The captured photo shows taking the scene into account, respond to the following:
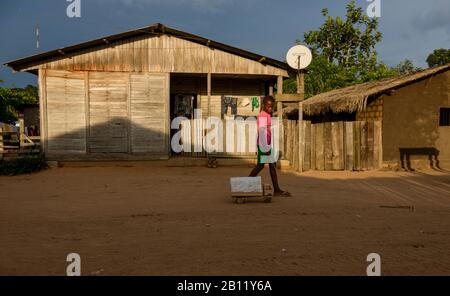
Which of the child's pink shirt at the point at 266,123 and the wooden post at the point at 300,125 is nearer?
the child's pink shirt at the point at 266,123

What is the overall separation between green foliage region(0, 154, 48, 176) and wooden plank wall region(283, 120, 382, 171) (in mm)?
7448

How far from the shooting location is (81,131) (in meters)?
11.6

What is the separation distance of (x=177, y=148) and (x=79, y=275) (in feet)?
31.1

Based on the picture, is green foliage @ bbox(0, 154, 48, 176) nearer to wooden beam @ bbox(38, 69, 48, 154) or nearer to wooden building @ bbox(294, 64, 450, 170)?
wooden beam @ bbox(38, 69, 48, 154)

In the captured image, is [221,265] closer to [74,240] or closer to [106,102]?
[74,240]

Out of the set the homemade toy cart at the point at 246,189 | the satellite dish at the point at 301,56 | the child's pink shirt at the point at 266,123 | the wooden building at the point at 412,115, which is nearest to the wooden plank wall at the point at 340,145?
the wooden building at the point at 412,115

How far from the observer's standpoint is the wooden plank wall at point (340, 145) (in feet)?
35.4

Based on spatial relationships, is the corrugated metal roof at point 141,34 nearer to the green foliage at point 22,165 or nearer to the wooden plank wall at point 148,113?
the wooden plank wall at point 148,113

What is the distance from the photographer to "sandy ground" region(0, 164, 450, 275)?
126 inches

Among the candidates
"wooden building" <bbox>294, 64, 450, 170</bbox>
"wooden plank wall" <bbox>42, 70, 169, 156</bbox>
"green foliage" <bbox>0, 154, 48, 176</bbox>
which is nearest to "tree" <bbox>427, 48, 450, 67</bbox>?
"wooden building" <bbox>294, 64, 450, 170</bbox>

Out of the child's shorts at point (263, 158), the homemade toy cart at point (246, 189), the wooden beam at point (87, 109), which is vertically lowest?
the homemade toy cart at point (246, 189)

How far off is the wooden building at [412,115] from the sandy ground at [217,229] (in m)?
3.84

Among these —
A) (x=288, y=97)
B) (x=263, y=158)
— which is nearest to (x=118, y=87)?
(x=288, y=97)
